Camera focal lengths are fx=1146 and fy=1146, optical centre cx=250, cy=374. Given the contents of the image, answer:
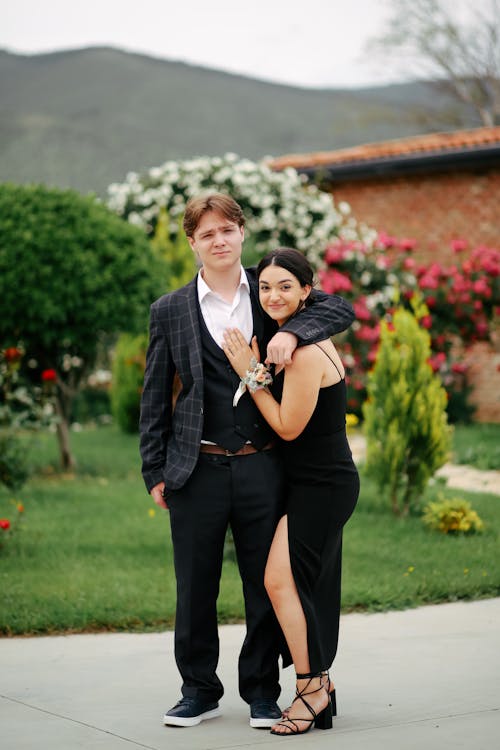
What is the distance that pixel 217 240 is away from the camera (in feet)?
14.2

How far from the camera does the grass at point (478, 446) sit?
43.1 feet

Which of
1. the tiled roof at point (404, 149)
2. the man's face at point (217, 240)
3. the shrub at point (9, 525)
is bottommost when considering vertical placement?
the shrub at point (9, 525)

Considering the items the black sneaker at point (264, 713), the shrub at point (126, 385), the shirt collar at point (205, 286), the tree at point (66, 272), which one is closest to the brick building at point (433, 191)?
the shrub at point (126, 385)

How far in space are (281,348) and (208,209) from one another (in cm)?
63

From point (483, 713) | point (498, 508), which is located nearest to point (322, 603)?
point (483, 713)

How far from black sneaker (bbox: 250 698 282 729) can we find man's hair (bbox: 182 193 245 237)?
1811mm

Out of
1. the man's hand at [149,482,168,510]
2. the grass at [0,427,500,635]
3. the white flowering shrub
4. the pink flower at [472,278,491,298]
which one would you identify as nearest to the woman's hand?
the man's hand at [149,482,168,510]

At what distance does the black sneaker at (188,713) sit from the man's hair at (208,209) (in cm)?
180

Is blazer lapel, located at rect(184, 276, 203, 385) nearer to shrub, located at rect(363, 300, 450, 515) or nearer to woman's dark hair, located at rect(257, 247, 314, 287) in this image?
woman's dark hair, located at rect(257, 247, 314, 287)

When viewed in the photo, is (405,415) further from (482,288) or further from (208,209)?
(482,288)

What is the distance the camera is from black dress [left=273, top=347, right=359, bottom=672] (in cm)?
427

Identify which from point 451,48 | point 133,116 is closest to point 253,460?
point 451,48

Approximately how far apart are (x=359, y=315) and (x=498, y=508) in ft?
22.6

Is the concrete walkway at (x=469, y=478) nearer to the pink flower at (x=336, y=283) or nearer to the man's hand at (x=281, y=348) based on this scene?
the pink flower at (x=336, y=283)
